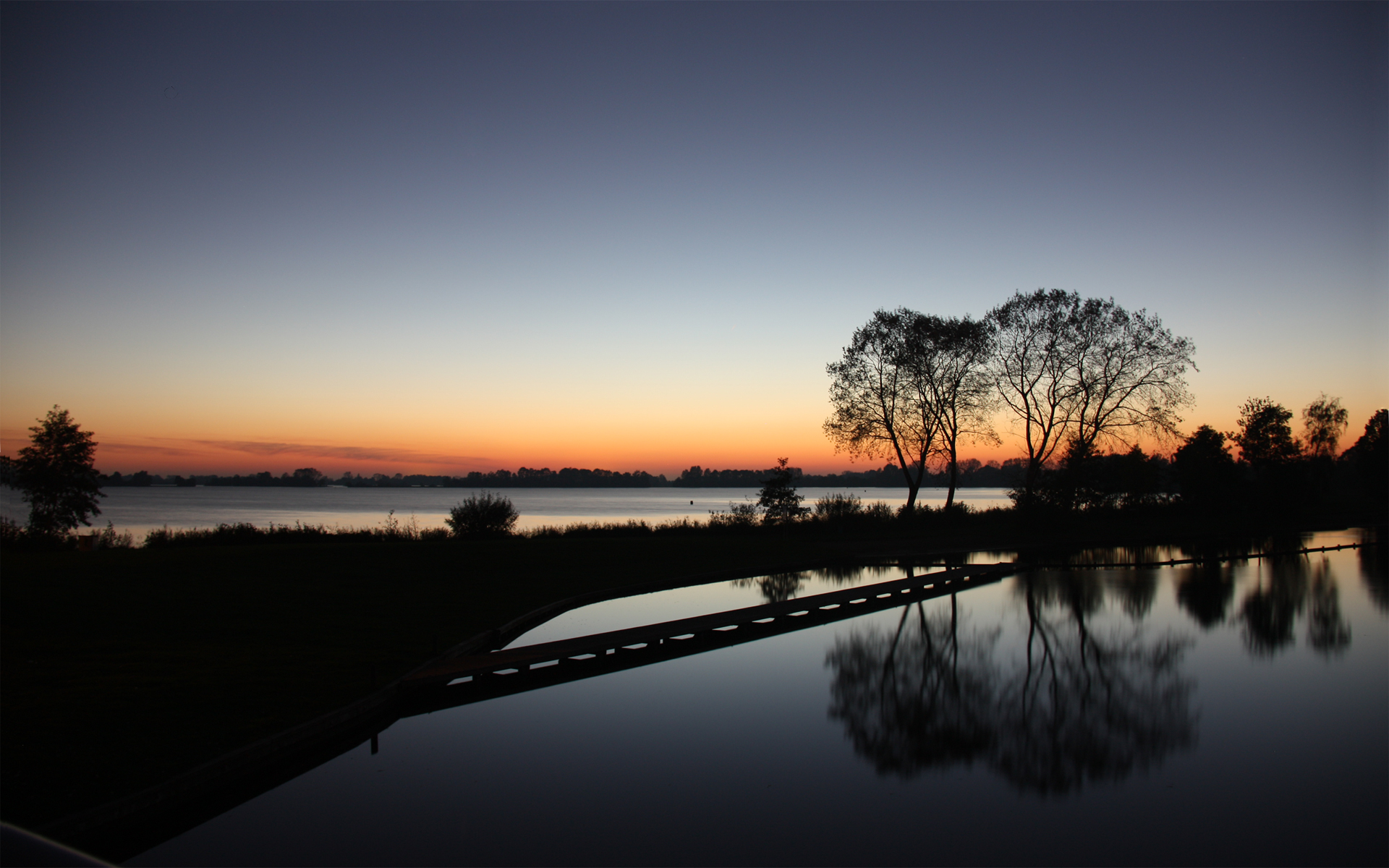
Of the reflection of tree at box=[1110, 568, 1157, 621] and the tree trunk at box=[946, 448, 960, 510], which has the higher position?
the tree trunk at box=[946, 448, 960, 510]

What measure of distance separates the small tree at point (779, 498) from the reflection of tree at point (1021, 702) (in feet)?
62.6

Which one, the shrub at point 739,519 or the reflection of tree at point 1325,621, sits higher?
the shrub at point 739,519

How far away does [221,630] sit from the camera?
1256 cm

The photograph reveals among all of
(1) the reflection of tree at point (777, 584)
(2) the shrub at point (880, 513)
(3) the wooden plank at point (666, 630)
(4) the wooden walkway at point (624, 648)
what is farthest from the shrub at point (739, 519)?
(4) the wooden walkway at point (624, 648)

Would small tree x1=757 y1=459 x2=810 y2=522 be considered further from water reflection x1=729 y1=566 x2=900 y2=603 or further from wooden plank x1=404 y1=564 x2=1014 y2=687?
wooden plank x1=404 y1=564 x2=1014 y2=687

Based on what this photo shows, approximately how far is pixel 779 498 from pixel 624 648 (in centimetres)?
2221

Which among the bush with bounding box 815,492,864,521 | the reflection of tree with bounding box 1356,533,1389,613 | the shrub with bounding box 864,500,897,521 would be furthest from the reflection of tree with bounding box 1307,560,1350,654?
the bush with bounding box 815,492,864,521

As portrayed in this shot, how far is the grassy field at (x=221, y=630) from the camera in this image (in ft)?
23.5

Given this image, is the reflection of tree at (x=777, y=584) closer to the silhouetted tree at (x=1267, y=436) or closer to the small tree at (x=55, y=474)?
the small tree at (x=55, y=474)

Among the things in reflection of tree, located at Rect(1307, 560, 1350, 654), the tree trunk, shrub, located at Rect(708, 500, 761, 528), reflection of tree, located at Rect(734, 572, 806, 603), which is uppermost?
the tree trunk

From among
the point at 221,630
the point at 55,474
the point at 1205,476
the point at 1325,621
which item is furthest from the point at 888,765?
the point at 1205,476

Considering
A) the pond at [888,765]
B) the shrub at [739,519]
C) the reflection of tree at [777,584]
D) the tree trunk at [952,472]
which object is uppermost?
the tree trunk at [952,472]

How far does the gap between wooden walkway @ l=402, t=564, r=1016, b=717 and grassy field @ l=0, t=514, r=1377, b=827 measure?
0.71 m

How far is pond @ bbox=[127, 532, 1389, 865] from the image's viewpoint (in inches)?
247
